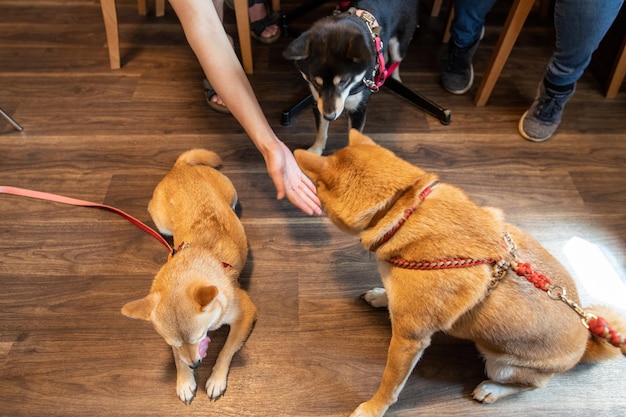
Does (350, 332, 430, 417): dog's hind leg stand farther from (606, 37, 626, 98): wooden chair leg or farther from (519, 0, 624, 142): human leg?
(606, 37, 626, 98): wooden chair leg

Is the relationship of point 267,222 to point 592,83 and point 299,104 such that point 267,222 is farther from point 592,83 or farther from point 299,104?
point 592,83

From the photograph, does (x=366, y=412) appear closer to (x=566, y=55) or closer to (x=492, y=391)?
(x=492, y=391)

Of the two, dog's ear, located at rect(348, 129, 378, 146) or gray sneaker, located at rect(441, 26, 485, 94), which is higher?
dog's ear, located at rect(348, 129, 378, 146)

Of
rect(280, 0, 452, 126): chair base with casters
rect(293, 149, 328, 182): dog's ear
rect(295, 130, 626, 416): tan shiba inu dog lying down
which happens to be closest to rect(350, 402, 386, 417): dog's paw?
rect(295, 130, 626, 416): tan shiba inu dog lying down

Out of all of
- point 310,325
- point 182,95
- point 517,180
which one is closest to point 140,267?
point 310,325

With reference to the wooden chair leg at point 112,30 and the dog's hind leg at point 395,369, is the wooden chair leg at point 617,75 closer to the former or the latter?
the dog's hind leg at point 395,369

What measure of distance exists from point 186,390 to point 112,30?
7.88 feet

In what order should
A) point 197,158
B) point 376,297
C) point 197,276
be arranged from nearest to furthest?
point 197,276, point 376,297, point 197,158

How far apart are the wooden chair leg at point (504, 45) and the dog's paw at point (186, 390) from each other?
2.32 meters

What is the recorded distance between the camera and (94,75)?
274 centimetres

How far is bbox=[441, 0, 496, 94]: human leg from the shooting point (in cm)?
238

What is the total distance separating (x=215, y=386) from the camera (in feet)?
4.91

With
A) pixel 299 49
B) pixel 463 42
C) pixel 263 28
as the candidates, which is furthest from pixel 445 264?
pixel 263 28

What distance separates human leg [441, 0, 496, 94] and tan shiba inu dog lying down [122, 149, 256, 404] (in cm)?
172
